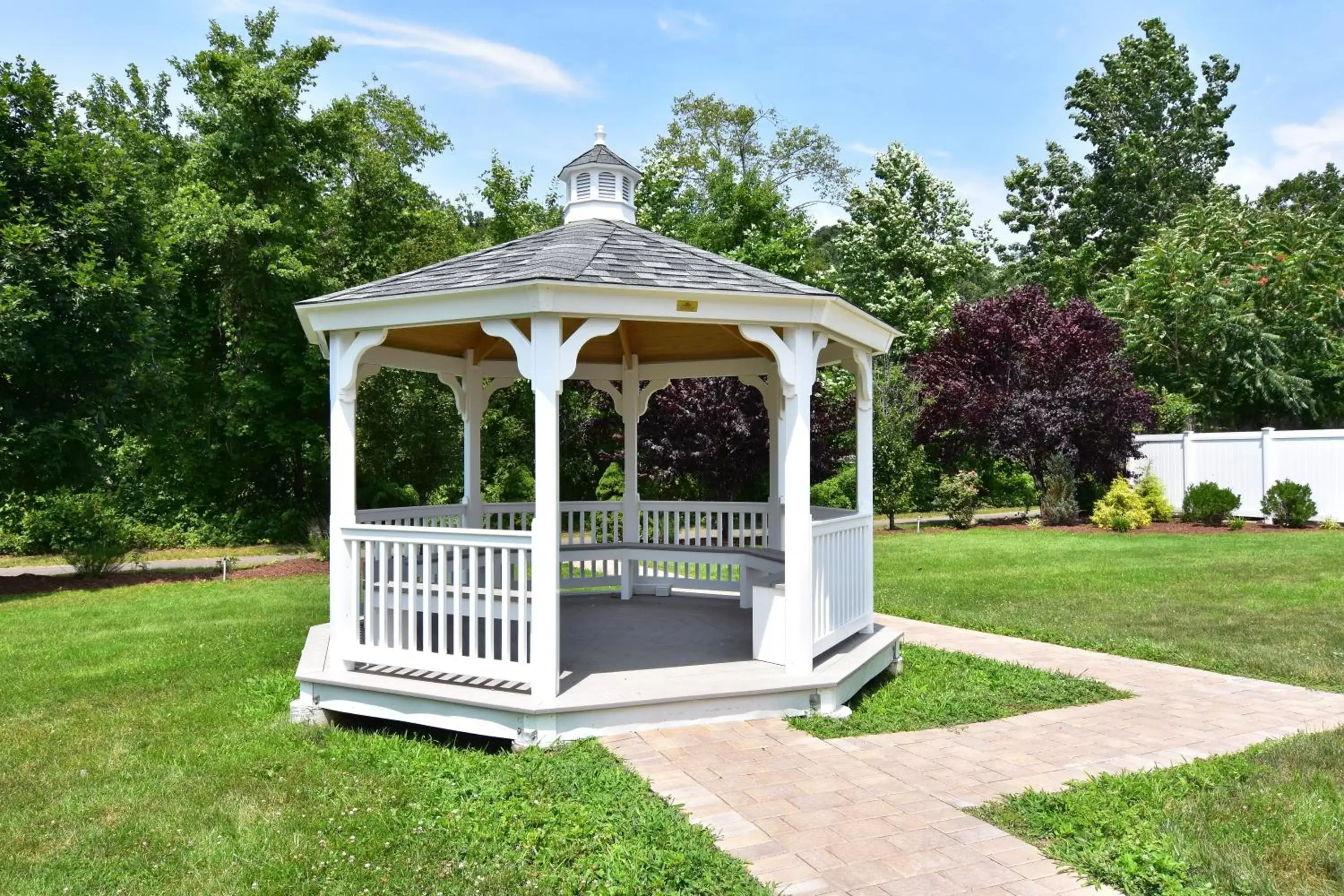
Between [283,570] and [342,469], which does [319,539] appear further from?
[342,469]

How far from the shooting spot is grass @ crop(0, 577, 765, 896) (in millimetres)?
3506

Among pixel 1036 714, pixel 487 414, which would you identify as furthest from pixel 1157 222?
pixel 1036 714

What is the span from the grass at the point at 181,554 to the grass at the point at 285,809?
1102 centimetres

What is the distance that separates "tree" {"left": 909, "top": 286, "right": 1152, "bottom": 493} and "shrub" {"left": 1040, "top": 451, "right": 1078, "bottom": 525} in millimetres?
235

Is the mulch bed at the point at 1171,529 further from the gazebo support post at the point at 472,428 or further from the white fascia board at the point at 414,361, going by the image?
the white fascia board at the point at 414,361

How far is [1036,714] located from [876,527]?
13.7 m

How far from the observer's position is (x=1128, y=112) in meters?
32.1

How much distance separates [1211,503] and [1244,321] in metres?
6.90

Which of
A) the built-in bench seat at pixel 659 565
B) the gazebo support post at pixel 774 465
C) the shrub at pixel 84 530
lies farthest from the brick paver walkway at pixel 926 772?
the shrub at pixel 84 530

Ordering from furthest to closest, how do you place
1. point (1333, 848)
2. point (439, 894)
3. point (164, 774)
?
point (164, 774) → point (1333, 848) → point (439, 894)

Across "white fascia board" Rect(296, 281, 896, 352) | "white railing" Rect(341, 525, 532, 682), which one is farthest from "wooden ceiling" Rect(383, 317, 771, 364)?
"white railing" Rect(341, 525, 532, 682)

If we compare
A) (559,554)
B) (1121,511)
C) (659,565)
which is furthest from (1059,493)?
(559,554)

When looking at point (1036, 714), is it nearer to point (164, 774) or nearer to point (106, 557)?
point (164, 774)

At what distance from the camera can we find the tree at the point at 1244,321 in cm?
2227
